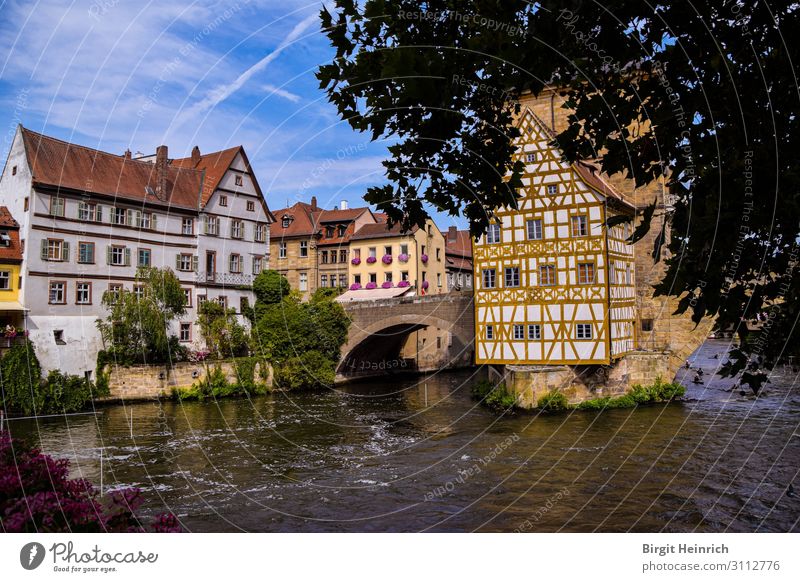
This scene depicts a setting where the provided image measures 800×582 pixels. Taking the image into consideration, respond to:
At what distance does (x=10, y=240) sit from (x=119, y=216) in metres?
5.02

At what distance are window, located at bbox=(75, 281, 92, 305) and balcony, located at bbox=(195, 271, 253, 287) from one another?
606cm

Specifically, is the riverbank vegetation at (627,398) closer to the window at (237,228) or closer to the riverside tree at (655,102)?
the riverside tree at (655,102)

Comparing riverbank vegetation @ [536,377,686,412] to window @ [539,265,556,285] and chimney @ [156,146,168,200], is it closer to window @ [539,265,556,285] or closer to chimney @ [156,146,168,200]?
window @ [539,265,556,285]

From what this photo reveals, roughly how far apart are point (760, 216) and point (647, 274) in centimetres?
2465

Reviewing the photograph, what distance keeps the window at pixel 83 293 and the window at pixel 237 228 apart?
9.14 m

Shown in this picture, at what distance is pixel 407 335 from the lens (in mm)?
43656

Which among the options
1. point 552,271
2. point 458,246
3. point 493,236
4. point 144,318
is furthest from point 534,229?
point 458,246

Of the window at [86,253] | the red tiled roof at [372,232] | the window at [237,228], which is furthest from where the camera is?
the red tiled roof at [372,232]

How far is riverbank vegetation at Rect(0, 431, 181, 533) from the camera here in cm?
451

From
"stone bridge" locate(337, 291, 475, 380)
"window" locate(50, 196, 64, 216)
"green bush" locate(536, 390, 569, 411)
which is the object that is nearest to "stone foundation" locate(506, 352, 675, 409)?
"green bush" locate(536, 390, 569, 411)

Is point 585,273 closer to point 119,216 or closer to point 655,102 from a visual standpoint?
point 655,102

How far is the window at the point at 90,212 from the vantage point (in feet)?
90.6

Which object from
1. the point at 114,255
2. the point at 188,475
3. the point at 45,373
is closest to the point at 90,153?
the point at 114,255
